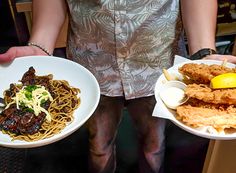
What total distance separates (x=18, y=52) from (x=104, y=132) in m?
0.49

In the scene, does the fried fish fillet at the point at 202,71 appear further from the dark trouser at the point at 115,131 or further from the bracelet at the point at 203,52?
the dark trouser at the point at 115,131

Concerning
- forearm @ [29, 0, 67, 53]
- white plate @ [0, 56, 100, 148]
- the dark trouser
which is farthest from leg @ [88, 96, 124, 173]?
forearm @ [29, 0, 67, 53]

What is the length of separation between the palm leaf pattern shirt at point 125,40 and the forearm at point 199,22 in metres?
0.04

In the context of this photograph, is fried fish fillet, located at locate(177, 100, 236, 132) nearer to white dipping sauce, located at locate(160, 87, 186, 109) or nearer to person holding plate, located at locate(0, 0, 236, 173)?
white dipping sauce, located at locate(160, 87, 186, 109)

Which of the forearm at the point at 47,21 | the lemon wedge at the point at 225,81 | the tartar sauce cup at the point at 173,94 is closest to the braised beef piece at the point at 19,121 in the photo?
the forearm at the point at 47,21

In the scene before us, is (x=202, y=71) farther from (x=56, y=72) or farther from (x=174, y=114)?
(x=56, y=72)

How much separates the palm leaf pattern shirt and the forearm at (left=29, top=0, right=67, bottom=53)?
0.22ft

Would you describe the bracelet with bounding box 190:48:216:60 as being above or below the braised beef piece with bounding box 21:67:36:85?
above

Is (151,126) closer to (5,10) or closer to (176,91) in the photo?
(176,91)

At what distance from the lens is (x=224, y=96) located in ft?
2.95

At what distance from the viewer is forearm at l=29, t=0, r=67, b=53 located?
3.92 ft

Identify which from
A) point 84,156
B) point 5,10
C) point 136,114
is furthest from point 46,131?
point 5,10

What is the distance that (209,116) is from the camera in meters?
0.88

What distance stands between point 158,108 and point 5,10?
2858 millimetres
